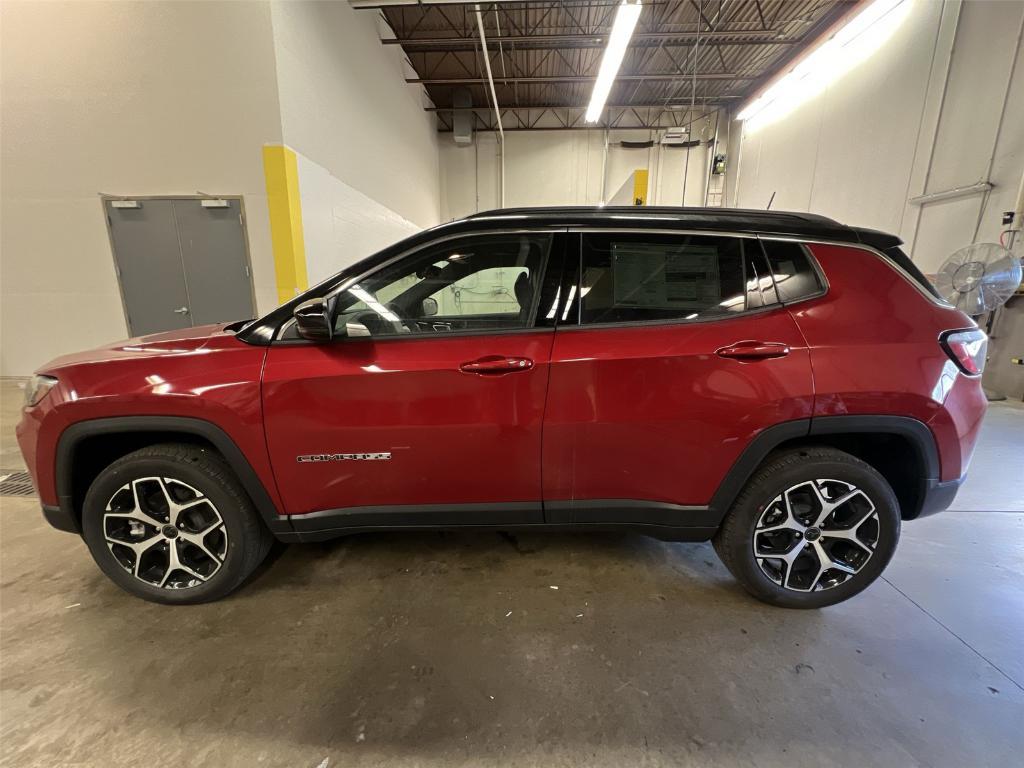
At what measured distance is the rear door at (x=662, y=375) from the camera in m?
1.63

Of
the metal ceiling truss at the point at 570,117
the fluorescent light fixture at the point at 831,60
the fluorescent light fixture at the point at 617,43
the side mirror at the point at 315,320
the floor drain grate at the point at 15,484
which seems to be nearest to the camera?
the side mirror at the point at 315,320

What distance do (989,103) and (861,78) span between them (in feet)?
10.1

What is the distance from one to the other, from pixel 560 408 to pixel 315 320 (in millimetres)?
987

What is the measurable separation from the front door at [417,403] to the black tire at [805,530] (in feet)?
2.92

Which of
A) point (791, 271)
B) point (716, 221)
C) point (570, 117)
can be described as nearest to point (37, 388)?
point (716, 221)

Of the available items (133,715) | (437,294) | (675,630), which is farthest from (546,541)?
(133,715)

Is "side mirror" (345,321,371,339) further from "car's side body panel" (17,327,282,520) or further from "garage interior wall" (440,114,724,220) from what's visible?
"garage interior wall" (440,114,724,220)

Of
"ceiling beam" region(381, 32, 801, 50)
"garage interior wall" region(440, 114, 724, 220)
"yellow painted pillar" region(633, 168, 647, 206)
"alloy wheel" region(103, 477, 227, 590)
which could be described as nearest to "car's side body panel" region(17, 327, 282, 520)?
"alloy wheel" region(103, 477, 227, 590)

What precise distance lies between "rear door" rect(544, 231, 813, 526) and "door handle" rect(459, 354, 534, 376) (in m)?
0.12

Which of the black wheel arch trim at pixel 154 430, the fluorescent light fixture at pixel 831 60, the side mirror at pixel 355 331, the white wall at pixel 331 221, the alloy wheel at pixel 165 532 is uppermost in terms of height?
the fluorescent light fixture at pixel 831 60

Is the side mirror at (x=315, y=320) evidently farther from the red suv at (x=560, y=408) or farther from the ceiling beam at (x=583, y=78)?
the ceiling beam at (x=583, y=78)

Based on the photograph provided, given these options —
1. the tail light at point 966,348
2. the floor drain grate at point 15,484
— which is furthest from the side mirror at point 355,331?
the floor drain grate at point 15,484

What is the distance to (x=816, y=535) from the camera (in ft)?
5.86

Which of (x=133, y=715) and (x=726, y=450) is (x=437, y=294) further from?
(x=133, y=715)
